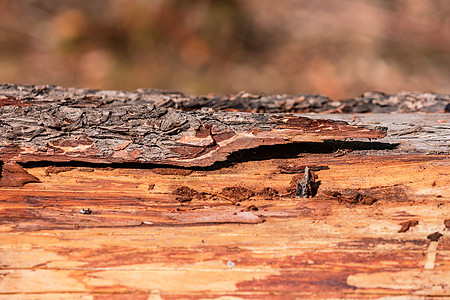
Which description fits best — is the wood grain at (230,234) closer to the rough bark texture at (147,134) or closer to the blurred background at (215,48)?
the rough bark texture at (147,134)

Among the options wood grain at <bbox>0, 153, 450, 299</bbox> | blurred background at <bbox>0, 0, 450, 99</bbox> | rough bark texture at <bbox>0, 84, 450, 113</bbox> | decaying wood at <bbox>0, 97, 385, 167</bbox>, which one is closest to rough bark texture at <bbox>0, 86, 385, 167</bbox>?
decaying wood at <bbox>0, 97, 385, 167</bbox>

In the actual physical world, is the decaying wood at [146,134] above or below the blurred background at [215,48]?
below

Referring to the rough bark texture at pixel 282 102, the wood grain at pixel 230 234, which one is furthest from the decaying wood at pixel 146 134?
the rough bark texture at pixel 282 102

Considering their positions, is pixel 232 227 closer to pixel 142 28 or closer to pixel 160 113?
pixel 160 113

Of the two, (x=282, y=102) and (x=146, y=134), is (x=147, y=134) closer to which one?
(x=146, y=134)

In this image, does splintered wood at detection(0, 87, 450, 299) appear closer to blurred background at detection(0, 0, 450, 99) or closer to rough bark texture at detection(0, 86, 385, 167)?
rough bark texture at detection(0, 86, 385, 167)

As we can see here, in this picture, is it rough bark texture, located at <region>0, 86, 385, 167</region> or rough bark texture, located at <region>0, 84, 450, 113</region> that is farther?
rough bark texture, located at <region>0, 84, 450, 113</region>
